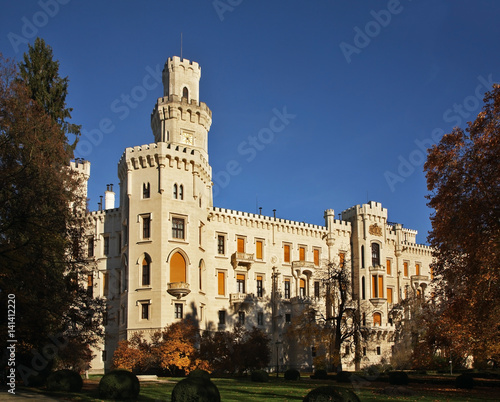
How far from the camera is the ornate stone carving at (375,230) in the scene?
194 feet

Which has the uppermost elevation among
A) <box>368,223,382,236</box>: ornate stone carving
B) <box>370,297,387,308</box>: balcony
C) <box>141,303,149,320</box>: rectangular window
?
<box>368,223,382,236</box>: ornate stone carving

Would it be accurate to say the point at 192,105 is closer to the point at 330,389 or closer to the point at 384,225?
the point at 384,225

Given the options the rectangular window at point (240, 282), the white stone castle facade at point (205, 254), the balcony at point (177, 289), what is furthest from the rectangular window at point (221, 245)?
the balcony at point (177, 289)

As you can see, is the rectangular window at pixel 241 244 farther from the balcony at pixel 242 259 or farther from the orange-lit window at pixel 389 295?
the orange-lit window at pixel 389 295

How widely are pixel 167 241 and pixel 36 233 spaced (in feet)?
71.4

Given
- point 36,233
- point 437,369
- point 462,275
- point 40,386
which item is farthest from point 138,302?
point 437,369

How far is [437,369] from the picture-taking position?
52.0 metres

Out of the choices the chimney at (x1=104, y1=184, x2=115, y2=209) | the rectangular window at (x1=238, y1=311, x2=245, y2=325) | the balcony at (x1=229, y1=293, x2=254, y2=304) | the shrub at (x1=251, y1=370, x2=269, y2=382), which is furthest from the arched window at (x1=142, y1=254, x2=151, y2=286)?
the chimney at (x1=104, y1=184, x2=115, y2=209)

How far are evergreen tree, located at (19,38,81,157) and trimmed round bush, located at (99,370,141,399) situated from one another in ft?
54.2

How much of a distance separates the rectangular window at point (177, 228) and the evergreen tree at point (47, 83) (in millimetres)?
11534

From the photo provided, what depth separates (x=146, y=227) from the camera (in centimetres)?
4362

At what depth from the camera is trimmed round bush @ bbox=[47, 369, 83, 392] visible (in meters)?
22.3

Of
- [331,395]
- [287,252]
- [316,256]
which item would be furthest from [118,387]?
[316,256]

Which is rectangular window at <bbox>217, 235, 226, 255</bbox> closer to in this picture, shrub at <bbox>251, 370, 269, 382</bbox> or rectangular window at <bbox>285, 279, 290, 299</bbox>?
rectangular window at <bbox>285, 279, 290, 299</bbox>
